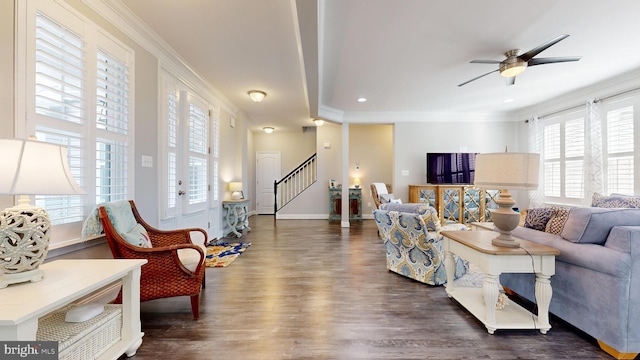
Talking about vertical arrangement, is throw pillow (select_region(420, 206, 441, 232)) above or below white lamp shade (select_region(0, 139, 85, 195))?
below

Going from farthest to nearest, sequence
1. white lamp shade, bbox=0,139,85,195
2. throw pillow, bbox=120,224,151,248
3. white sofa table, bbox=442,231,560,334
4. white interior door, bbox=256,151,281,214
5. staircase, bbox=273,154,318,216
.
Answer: white interior door, bbox=256,151,281,214
staircase, bbox=273,154,318,216
throw pillow, bbox=120,224,151,248
white sofa table, bbox=442,231,560,334
white lamp shade, bbox=0,139,85,195

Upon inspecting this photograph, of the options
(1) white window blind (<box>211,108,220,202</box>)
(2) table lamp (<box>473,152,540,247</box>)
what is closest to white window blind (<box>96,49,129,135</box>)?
(1) white window blind (<box>211,108,220,202</box>)

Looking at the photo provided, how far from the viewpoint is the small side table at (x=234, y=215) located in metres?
5.12

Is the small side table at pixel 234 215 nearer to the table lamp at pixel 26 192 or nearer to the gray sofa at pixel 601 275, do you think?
the table lamp at pixel 26 192

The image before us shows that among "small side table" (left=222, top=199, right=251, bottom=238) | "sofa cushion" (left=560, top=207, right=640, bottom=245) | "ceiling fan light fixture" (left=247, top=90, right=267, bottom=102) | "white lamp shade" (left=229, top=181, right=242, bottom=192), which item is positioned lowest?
"small side table" (left=222, top=199, right=251, bottom=238)

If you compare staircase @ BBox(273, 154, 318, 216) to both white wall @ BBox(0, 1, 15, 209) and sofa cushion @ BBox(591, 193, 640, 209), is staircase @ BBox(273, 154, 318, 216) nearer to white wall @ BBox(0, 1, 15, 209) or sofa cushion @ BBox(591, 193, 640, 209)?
sofa cushion @ BBox(591, 193, 640, 209)

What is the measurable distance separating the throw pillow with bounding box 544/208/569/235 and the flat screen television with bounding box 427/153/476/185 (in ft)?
12.7

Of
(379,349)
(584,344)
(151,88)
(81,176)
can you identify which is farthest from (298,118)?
(584,344)

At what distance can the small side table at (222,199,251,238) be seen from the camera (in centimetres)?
512

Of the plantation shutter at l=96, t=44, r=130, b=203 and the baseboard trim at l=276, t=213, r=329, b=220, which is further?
the baseboard trim at l=276, t=213, r=329, b=220

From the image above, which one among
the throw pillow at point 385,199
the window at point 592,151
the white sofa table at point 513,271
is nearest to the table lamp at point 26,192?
the white sofa table at point 513,271

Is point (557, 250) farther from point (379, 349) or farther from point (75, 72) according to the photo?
point (75, 72)

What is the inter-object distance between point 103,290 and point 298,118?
5081mm

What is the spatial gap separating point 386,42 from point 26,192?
3.38 meters
